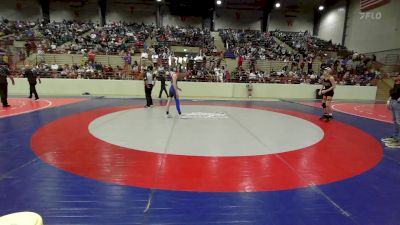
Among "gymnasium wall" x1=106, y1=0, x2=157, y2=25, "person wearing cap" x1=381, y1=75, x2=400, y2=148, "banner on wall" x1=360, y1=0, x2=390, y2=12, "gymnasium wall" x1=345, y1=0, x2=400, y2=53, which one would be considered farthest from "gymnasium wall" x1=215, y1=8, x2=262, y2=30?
"person wearing cap" x1=381, y1=75, x2=400, y2=148

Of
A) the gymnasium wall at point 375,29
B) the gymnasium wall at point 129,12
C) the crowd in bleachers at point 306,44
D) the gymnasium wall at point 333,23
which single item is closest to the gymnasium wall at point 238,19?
the crowd in bleachers at point 306,44

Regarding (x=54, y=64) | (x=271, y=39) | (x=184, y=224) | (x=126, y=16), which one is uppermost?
(x=126, y=16)

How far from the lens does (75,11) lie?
106 ft

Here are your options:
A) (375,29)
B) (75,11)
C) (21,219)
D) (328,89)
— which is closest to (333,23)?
(375,29)

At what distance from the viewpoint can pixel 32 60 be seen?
18547 mm

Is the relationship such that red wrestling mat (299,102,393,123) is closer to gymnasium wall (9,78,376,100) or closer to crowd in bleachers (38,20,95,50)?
gymnasium wall (9,78,376,100)

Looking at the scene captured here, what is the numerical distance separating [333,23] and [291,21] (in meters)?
5.44

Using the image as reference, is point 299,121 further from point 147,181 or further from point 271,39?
point 271,39

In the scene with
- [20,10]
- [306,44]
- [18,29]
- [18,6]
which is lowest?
[306,44]

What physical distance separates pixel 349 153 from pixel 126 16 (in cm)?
3276

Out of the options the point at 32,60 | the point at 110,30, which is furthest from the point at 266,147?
the point at 110,30

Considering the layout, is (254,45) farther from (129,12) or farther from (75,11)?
(75,11)

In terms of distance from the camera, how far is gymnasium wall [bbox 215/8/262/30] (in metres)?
34.0

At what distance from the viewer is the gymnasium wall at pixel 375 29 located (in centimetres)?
2208
